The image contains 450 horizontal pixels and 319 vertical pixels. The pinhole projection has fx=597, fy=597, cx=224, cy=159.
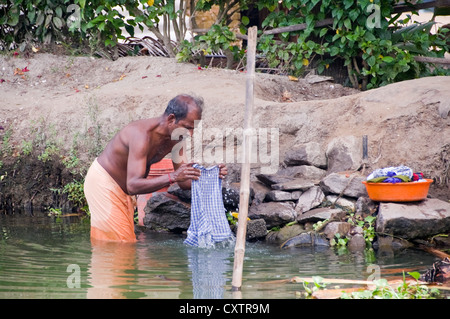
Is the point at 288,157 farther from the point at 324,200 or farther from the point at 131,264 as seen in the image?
the point at 131,264

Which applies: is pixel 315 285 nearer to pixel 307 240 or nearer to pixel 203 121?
pixel 307 240

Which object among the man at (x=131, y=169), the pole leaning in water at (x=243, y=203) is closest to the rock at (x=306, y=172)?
the man at (x=131, y=169)

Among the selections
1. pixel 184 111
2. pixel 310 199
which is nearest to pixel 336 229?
pixel 310 199

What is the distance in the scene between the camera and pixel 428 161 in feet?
22.8

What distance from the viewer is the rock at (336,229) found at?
617cm

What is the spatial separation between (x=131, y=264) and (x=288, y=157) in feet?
10.2

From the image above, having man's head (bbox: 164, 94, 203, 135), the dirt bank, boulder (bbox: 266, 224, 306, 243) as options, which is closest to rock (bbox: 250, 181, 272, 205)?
boulder (bbox: 266, 224, 306, 243)

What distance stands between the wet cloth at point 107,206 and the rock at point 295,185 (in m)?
1.88

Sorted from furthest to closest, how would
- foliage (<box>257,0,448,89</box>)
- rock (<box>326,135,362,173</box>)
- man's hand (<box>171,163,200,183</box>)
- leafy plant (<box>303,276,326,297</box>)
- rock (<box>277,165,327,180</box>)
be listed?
1. foliage (<box>257,0,448,89</box>)
2. rock (<box>277,165,327,180</box>)
3. rock (<box>326,135,362,173</box>)
4. man's hand (<box>171,163,200,183</box>)
5. leafy plant (<box>303,276,326,297</box>)

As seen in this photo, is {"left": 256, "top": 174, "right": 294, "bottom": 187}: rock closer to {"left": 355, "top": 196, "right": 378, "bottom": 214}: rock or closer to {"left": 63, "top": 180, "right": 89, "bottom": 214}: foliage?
{"left": 355, "top": 196, "right": 378, "bottom": 214}: rock

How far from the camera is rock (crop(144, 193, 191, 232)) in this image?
6871 millimetres

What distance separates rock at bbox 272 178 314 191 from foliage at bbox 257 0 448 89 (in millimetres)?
3357

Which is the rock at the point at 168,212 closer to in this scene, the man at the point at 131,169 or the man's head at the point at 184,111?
the man at the point at 131,169

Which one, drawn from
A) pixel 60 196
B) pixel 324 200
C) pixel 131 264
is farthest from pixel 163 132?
pixel 60 196
